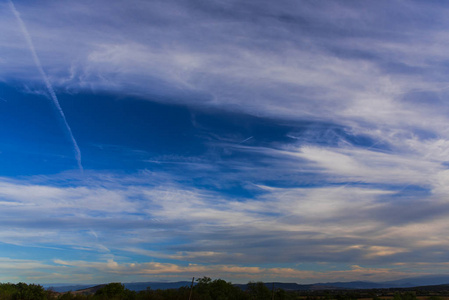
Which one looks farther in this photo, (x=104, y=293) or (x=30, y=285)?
(x=104, y=293)

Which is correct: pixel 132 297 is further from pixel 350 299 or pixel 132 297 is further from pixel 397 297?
pixel 350 299

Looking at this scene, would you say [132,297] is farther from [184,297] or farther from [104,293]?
[184,297]

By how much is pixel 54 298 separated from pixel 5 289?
251 inches

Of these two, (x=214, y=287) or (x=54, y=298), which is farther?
(x=214, y=287)

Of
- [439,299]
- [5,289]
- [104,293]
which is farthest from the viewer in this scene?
[439,299]

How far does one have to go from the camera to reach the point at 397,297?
7819 cm

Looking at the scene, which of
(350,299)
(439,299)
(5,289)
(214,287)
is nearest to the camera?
(5,289)

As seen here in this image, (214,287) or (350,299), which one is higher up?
(214,287)

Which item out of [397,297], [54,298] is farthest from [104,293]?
[397,297]

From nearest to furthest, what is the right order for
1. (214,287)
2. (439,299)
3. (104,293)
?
1. (104,293)
2. (214,287)
3. (439,299)

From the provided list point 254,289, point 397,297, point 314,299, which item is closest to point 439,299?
point 397,297

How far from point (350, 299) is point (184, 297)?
200 feet

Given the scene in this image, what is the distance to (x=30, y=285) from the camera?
48.0 metres

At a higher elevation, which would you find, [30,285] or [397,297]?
[30,285]
